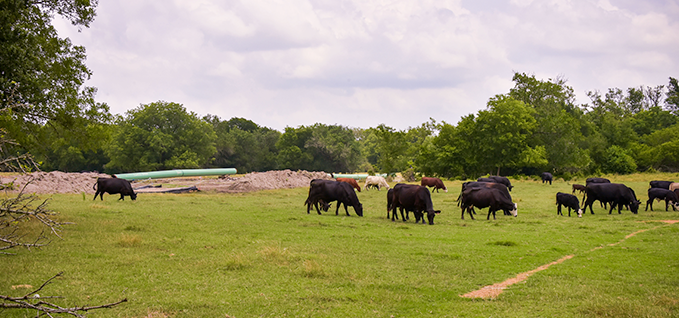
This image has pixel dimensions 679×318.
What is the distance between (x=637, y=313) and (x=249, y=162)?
87.2 metres

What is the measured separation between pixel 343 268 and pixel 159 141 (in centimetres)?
6075

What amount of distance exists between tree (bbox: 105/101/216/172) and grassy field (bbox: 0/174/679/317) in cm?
5098

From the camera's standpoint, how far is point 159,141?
2606 inches

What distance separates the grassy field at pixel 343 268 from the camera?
7867 millimetres

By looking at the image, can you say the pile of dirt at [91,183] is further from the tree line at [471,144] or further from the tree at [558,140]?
the tree at [558,140]

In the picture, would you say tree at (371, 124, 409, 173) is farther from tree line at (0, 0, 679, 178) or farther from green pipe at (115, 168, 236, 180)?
green pipe at (115, 168, 236, 180)

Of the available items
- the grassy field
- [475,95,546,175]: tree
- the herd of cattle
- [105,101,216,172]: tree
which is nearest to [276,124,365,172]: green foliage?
[105,101,216,172]: tree

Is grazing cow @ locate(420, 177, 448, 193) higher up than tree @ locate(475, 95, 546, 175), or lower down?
lower down

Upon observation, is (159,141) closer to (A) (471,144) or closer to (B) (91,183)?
(B) (91,183)

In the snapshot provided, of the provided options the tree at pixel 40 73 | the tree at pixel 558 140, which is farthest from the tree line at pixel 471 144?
the tree at pixel 40 73

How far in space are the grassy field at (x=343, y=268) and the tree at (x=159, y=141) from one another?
50979 millimetres

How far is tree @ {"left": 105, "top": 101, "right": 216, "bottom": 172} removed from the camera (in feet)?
220

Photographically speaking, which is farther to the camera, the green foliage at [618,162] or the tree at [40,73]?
the green foliage at [618,162]

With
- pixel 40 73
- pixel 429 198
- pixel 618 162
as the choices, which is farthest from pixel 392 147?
pixel 40 73
